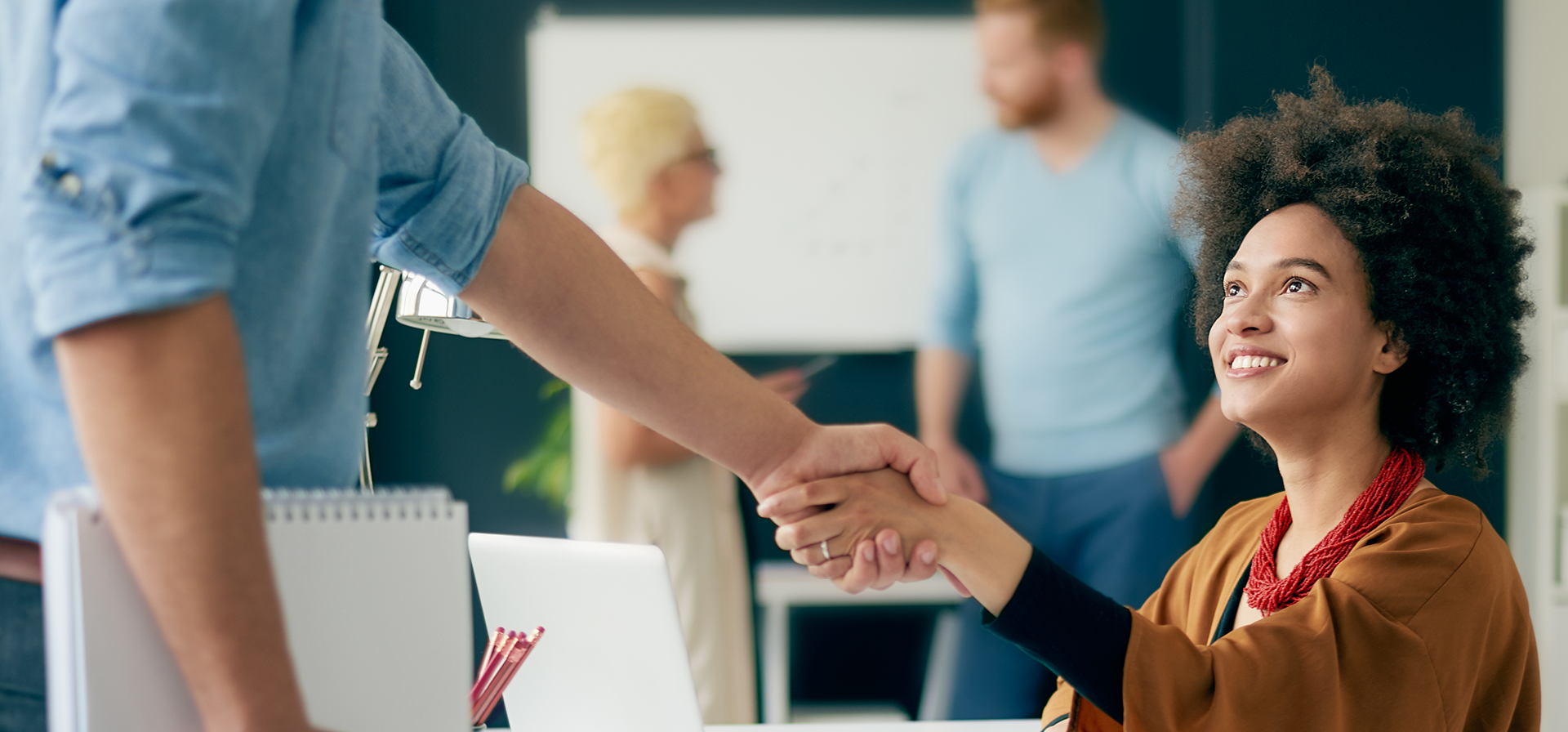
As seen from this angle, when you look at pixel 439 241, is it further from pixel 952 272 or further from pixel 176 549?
pixel 952 272

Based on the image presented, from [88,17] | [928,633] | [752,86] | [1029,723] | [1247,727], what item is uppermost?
[752,86]

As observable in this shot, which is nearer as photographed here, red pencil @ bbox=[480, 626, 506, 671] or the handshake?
red pencil @ bbox=[480, 626, 506, 671]

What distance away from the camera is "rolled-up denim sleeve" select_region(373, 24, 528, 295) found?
0.76 metres

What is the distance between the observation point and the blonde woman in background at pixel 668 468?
96.6 inches

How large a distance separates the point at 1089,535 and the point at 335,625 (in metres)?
2.87

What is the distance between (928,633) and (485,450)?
1567 millimetres

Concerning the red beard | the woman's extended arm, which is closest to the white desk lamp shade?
the woman's extended arm

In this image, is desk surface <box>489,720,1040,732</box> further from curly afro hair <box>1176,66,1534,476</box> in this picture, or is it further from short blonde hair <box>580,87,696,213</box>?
short blonde hair <box>580,87,696,213</box>

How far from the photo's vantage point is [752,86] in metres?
3.44

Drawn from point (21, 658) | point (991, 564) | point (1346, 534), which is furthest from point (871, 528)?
point (21, 658)

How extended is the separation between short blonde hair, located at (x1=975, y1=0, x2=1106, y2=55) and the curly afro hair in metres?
1.91

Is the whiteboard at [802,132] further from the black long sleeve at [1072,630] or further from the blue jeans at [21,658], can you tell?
the blue jeans at [21,658]

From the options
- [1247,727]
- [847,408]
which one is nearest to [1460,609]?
[1247,727]

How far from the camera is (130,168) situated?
18.8 inches
